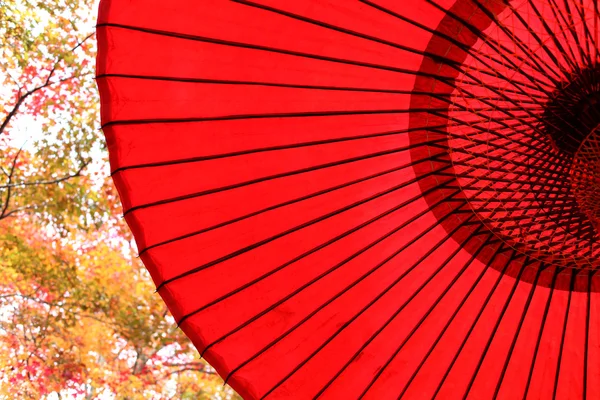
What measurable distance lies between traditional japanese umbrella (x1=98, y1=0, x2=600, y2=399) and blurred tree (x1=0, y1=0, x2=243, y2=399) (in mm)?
3549

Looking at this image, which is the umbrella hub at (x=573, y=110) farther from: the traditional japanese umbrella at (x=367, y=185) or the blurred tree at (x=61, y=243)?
the blurred tree at (x=61, y=243)

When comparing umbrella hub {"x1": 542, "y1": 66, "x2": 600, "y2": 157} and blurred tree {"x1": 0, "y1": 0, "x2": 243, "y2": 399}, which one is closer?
umbrella hub {"x1": 542, "y1": 66, "x2": 600, "y2": 157}

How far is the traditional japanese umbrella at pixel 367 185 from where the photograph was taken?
1718 mm

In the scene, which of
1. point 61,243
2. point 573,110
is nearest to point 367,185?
point 573,110

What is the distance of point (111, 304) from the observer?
20.7ft

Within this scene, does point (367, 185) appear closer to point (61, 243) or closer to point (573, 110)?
point (573, 110)

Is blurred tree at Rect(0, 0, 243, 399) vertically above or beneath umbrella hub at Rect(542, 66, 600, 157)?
above

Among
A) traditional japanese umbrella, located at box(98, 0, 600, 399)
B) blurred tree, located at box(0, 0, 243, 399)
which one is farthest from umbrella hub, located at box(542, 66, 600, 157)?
blurred tree, located at box(0, 0, 243, 399)

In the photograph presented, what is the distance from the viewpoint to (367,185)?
2006 mm

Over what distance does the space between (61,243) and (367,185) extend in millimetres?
4846

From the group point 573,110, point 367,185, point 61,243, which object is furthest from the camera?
point 61,243

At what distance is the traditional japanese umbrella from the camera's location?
67.6 inches

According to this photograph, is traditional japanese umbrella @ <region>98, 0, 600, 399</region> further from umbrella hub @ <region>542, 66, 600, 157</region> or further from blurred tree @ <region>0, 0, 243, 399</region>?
blurred tree @ <region>0, 0, 243, 399</region>

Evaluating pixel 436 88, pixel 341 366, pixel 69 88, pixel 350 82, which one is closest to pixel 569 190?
pixel 436 88
